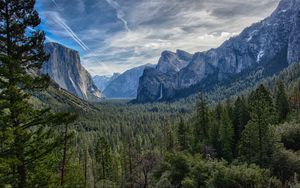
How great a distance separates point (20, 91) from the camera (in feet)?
63.2

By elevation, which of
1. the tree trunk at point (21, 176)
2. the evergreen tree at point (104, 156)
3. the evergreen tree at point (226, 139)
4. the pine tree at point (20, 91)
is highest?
the pine tree at point (20, 91)

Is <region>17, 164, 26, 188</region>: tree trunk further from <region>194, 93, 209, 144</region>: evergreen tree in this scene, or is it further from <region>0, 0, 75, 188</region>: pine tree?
<region>194, 93, 209, 144</region>: evergreen tree

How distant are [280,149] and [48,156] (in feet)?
93.7

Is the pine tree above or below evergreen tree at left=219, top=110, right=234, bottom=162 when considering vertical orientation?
above

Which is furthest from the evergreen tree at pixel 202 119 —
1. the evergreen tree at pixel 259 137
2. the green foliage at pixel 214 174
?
the evergreen tree at pixel 259 137

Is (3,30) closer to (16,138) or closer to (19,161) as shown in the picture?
(16,138)

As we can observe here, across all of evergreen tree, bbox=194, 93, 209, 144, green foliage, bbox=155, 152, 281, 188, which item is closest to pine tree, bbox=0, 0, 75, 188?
green foliage, bbox=155, 152, 281, 188

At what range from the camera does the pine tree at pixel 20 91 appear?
1833cm

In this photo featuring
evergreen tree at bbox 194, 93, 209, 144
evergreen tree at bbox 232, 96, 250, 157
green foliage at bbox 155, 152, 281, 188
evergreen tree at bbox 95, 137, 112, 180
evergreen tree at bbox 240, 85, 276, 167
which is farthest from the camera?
evergreen tree at bbox 95, 137, 112, 180

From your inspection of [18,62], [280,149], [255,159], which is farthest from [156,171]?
[18,62]

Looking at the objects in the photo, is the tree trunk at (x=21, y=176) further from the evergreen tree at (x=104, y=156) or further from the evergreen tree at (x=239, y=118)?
the evergreen tree at (x=104, y=156)

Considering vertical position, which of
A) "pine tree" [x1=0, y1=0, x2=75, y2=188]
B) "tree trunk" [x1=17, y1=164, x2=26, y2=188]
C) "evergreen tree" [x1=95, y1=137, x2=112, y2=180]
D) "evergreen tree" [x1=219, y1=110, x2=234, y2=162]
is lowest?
"evergreen tree" [x1=95, y1=137, x2=112, y2=180]

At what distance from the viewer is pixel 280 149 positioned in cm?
3775

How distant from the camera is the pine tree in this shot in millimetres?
18328
